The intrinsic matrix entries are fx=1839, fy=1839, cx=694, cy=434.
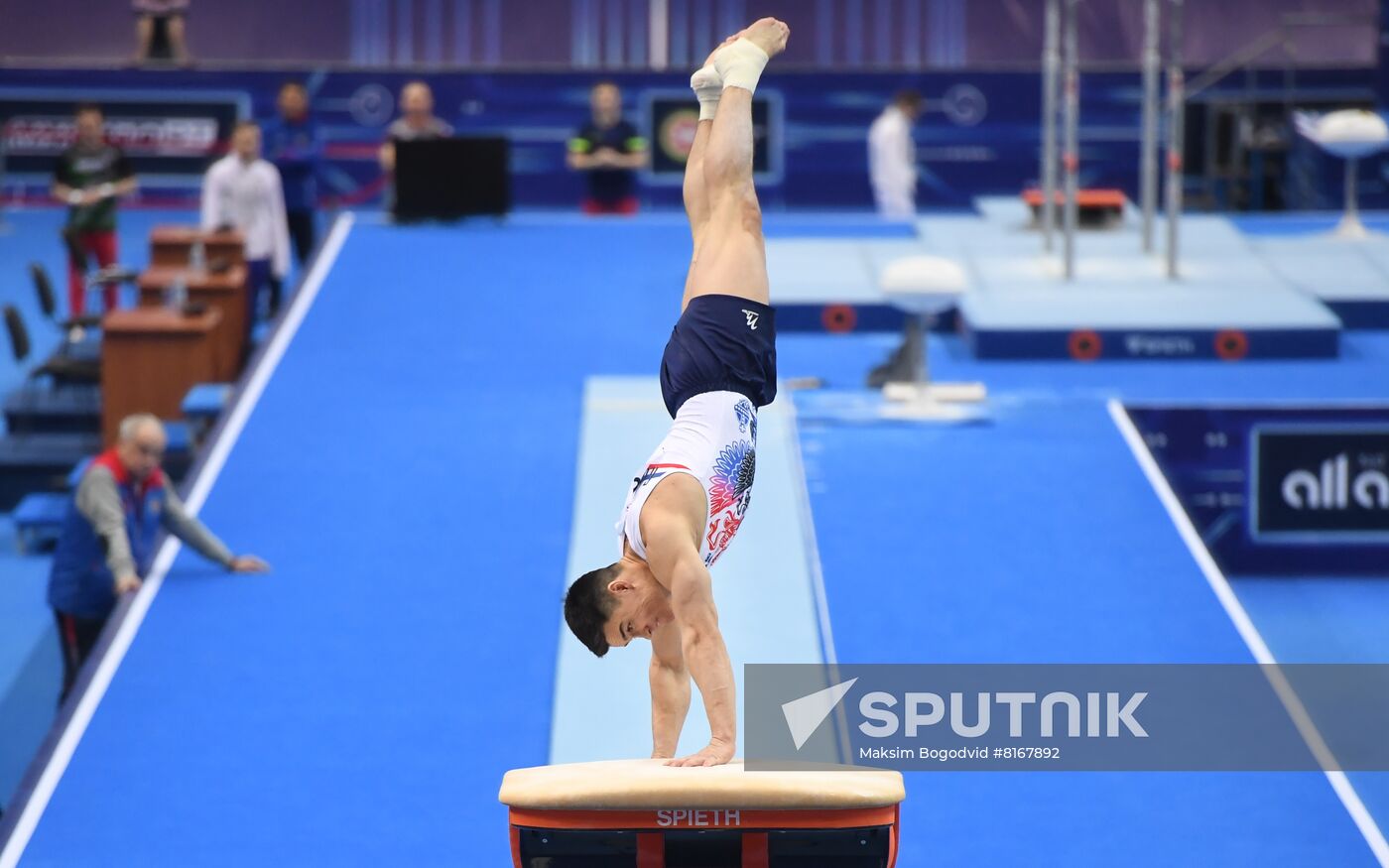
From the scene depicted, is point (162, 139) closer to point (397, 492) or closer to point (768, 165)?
point (768, 165)

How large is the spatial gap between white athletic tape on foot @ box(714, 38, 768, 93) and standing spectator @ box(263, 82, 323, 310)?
8338mm

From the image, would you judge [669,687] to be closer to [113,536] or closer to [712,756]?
[712,756]

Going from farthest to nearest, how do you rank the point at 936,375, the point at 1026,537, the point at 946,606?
the point at 936,375
the point at 1026,537
the point at 946,606

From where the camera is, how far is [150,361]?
33.0 ft

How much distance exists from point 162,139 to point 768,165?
533cm

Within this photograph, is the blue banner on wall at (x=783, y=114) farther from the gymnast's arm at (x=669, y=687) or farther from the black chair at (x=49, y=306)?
the gymnast's arm at (x=669, y=687)

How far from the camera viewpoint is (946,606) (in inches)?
260

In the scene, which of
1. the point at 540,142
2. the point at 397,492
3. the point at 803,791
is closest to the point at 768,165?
the point at 540,142

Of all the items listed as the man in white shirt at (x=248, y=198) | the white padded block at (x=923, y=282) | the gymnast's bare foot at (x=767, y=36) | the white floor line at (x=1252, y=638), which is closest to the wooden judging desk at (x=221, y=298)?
the man in white shirt at (x=248, y=198)

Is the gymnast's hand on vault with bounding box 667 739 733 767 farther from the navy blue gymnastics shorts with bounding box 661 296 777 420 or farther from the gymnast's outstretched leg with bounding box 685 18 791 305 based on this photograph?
the gymnast's outstretched leg with bounding box 685 18 791 305

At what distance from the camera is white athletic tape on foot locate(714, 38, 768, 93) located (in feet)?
15.9

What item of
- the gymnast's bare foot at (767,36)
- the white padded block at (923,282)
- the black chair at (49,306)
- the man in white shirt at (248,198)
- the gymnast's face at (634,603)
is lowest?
the gymnast's face at (634,603)

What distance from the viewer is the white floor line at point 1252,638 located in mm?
5363

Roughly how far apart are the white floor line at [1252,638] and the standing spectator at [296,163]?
6.54m
